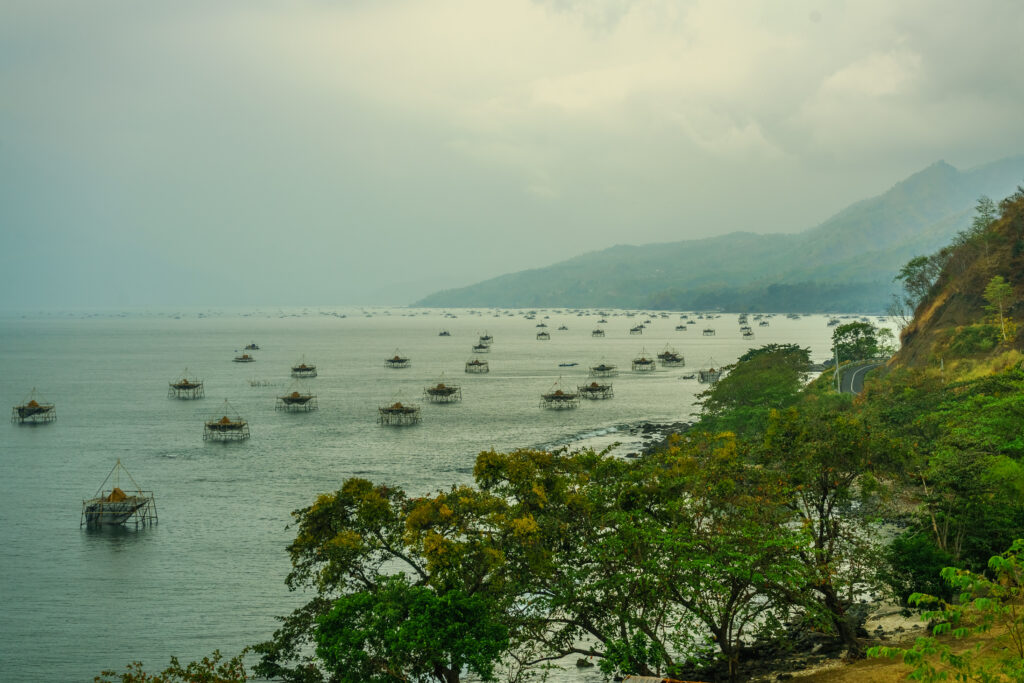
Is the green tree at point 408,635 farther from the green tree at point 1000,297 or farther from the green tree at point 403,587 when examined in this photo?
the green tree at point 1000,297

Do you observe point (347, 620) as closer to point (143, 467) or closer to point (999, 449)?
point (999, 449)

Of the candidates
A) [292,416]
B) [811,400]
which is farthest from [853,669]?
[292,416]

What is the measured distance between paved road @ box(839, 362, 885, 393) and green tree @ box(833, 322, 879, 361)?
10.1 m

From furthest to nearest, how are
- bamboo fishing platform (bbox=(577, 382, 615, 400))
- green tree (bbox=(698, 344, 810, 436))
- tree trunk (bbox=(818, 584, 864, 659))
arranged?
bamboo fishing platform (bbox=(577, 382, 615, 400)) < green tree (bbox=(698, 344, 810, 436)) < tree trunk (bbox=(818, 584, 864, 659))

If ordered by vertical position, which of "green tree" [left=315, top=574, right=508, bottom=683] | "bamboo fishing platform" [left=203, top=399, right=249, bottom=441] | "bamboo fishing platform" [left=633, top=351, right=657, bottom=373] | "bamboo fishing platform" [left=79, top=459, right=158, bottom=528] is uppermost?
"bamboo fishing platform" [left=633, top=351, right=657, bottom=373]

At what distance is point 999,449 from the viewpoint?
36344 millimetres

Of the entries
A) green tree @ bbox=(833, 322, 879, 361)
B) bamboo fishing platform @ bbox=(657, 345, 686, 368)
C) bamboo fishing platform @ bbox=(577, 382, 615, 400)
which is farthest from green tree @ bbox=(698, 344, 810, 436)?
bamboo fishing platform @ bbox=(657, 345, 686, 368)

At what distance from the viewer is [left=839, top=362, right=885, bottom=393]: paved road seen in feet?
279

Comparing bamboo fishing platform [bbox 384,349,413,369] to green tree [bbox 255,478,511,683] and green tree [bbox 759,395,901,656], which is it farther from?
green tree [bbox 759,395,901,656]

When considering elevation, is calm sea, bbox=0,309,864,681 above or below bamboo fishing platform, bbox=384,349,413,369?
below

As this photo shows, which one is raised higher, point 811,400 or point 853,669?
point 811,400

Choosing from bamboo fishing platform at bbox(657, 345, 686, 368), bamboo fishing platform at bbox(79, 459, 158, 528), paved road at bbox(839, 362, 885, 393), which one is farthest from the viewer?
bamboo fishing platform at bbox(657, 345, 686, 368)

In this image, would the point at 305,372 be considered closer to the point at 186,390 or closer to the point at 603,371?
the point at 186,390

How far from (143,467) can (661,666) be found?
59.7 metres
